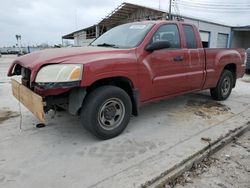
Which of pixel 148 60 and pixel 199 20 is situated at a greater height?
pixel 199 20

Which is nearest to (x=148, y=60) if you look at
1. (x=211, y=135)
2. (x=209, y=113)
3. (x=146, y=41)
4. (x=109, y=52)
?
(x=146, y=41)

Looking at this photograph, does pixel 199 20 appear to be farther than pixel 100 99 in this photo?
Yes

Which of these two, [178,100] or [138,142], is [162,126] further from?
[178,100]

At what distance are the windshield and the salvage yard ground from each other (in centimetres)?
139

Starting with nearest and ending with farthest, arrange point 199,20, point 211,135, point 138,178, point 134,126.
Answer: point 138,178 → point 211,135 → point 134,126 → point 199,20

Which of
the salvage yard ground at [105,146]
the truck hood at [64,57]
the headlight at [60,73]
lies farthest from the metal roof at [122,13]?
the headlight at [60,73]

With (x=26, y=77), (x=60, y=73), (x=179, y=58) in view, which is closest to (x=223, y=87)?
(x=179, y=58)

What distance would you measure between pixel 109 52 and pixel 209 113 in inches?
101

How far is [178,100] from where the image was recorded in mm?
5781

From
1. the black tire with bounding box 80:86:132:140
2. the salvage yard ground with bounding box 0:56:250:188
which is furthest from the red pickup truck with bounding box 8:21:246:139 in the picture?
the salvage yard ground with bounding box 0:56:250:188

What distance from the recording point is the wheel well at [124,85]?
3459 mm

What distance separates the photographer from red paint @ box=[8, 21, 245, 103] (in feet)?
10.4

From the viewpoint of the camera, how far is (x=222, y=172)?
9.53 ft

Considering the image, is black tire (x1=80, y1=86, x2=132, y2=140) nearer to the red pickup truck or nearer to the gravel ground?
the red pickup truck
